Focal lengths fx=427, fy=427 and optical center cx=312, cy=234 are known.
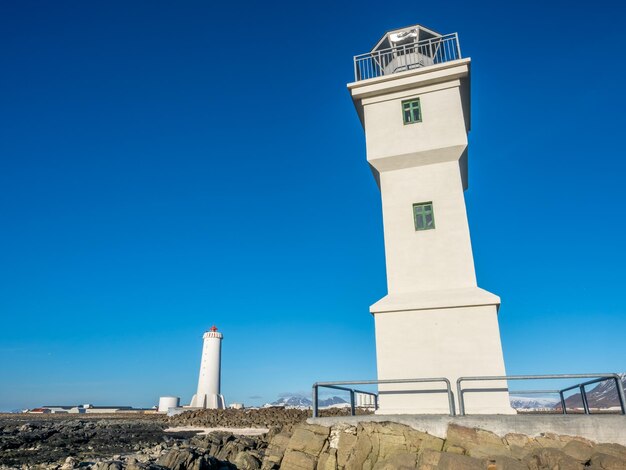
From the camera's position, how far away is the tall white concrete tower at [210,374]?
118 feet

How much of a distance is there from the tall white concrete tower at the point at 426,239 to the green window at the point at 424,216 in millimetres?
29

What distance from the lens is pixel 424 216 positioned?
12.7 meters

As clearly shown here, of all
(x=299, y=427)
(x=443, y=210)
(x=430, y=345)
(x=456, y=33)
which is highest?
(x=456, y=33)

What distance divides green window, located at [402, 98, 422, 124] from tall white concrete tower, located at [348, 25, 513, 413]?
0.11 ft

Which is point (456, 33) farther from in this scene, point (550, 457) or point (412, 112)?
point (550, 457)

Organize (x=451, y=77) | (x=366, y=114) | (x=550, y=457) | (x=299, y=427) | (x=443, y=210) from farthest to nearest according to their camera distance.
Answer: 1. (x=366, y=114)
2. (x=451, y=77)
3. (x=443, y=210)
4. (x=299, y=427)
5. (x=550, y=457)

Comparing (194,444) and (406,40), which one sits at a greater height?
(406,40)

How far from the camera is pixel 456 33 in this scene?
14141 millimetres

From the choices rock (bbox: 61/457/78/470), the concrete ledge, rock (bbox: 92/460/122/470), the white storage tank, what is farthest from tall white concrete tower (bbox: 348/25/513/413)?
the white storage tank

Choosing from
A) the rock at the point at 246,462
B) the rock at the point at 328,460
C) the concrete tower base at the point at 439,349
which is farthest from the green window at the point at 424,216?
the rock at the point at 246,462

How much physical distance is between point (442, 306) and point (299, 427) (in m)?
4.73

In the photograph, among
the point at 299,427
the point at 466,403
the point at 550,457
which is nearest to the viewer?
the point at 550,457

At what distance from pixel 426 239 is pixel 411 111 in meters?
4.34

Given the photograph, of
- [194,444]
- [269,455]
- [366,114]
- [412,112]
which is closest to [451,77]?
[412,112]
